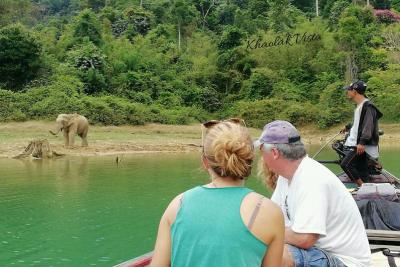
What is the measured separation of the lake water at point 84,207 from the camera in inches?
297

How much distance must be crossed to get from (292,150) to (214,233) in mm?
1059

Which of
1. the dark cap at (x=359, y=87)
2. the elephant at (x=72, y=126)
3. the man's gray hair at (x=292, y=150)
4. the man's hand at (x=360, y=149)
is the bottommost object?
the elephant at (x=72, y=126)

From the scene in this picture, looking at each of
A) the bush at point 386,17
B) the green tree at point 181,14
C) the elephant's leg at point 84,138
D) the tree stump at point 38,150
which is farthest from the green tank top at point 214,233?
the green tree at point 181,14

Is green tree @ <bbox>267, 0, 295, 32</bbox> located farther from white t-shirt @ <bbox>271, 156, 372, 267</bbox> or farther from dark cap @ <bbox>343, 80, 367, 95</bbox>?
white t-shirt @ <bbox>271, 156, 372, 267</bbox>

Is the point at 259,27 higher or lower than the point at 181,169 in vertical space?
higher

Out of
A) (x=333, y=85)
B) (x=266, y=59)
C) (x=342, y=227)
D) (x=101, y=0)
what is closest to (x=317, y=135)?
(x=333, y=85)

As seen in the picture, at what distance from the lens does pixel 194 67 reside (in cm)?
4062

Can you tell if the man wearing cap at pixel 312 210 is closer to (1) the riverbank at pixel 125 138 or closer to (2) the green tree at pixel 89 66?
(1) the riverbank at pixel 125 138

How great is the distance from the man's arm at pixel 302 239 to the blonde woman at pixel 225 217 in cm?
75

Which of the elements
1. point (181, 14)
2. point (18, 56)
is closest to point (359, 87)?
point (18, 56)

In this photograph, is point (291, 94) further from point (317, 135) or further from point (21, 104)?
point (21, 104)

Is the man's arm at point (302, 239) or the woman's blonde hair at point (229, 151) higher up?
the woman's blonde hair at point (229, 151)

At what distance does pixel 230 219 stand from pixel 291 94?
34.2 metres

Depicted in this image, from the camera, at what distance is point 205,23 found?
52.2m
